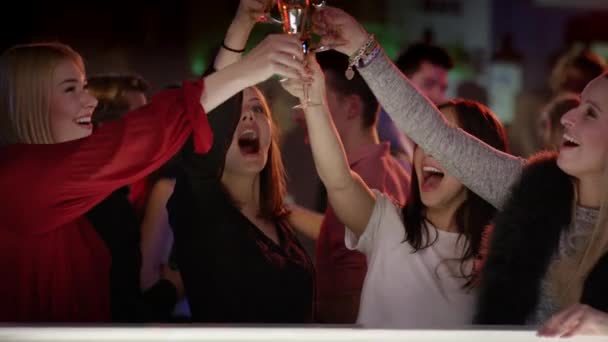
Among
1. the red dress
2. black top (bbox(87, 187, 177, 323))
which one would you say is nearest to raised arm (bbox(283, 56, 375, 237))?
the red dress

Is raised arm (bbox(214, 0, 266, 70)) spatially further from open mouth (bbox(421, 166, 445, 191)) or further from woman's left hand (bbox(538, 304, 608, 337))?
woman's left hand (bbox(538, 304, 608, 337))

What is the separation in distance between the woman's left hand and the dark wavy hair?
389 mm

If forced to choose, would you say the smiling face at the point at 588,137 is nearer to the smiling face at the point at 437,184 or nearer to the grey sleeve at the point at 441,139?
the grey sleeve at the point at 441,139

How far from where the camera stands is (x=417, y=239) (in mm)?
2043

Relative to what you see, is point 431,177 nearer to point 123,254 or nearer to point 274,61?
point 274,61

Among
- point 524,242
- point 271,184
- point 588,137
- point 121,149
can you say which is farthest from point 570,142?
point 121,149

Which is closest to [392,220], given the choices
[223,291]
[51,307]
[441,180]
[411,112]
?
[441,180]

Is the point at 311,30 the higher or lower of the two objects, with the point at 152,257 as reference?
higher

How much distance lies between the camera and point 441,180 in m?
2.11

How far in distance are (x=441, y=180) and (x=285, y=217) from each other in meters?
0.44

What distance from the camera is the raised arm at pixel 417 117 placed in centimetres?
190

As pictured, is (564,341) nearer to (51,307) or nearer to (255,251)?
(255,251)

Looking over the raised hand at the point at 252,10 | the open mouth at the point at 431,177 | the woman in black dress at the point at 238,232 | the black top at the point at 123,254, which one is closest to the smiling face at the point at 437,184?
the open mouth at the point at 431,177

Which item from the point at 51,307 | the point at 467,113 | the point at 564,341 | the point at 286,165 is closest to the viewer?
the point at 564,341
